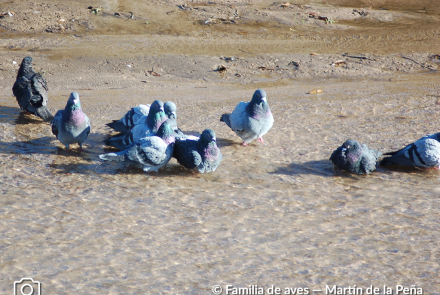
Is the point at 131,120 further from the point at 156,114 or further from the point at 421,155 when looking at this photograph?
the point at 421,155

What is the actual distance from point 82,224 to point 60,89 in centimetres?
464

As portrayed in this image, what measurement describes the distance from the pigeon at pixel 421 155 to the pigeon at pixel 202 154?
2302mm

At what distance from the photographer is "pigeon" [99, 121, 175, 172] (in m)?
5.34

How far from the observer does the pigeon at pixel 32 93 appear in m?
6.75

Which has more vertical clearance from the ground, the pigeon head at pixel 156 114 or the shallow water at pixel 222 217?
the pigeon head at pixel 156 114

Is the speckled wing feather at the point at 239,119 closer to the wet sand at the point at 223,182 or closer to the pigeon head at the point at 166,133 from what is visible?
the wet sand at the point at 223,182

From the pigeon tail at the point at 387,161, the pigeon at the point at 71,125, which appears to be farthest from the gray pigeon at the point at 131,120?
the pigeon tail at the point at 387,161

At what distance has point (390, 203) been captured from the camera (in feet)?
16.7

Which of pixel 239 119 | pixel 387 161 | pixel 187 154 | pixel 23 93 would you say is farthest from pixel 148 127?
pixel 387 161

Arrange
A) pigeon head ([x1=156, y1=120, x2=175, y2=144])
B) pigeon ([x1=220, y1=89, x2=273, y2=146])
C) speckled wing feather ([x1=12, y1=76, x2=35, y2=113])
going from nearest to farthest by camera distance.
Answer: pigeon head ([x1=156, y1=120, x2=175, y2=144]) < pigeon ([x1=220, y1=89, x2=273, y2=146]) < speckled wing feather ([x1=12, y1=76, x2=35, y2=113])

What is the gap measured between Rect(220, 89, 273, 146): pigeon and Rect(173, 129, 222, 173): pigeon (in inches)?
34.9

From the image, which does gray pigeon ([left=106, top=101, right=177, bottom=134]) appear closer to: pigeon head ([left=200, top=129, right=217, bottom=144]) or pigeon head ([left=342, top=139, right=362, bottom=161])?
pigeon head ([left=200, top=129, right=217, bottom=144])

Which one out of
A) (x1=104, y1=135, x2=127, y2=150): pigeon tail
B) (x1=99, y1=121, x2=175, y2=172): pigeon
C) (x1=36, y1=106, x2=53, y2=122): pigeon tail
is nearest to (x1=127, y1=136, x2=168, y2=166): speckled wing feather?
(x1=99, y1=121, x2=175, y2=172): pigeon

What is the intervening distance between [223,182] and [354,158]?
166 cm
